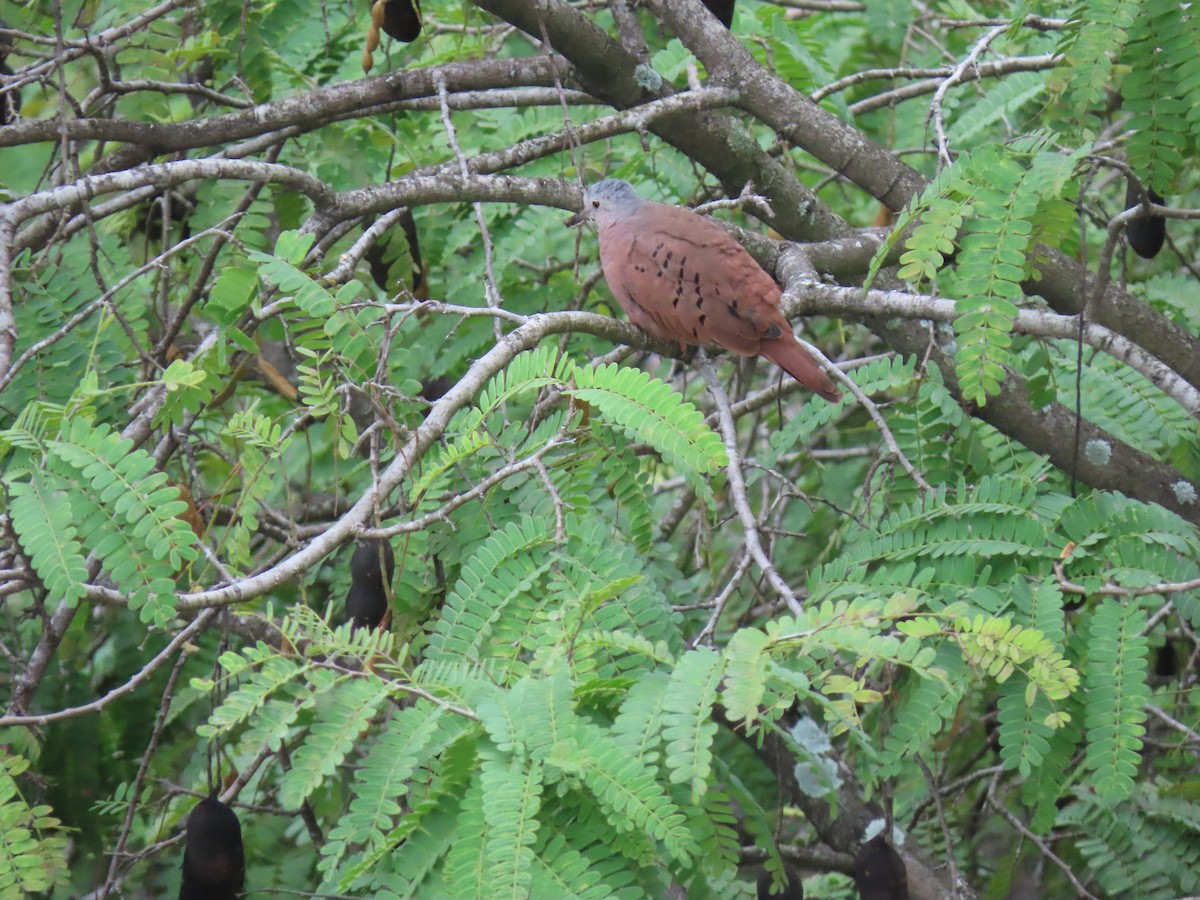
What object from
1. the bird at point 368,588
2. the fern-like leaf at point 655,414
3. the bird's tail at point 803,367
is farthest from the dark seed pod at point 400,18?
the bird at point 368,588

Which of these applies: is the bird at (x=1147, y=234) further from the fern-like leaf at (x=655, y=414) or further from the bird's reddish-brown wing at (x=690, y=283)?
the fern-like leaf at (x=655, y=414)

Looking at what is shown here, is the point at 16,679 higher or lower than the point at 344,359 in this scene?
lower

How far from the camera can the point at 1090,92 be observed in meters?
2.94

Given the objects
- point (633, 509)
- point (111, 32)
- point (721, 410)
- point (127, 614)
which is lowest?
point (127, 614)

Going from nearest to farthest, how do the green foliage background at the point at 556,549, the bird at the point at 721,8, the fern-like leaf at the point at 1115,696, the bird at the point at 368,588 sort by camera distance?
the green foliage background at the point at 556,549 < the fern-like leaf at the point at 1115,696 < the bird at the point at 368,588 < the bird at the point at 721,8

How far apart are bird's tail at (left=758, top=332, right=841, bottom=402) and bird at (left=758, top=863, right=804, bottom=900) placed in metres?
1.28

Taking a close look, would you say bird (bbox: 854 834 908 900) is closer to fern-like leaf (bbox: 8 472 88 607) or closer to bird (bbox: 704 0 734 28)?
fern-like leaf (bbox: 8 472 88 607)

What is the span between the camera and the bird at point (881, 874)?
2.55 meters

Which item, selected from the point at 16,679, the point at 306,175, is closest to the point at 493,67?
the point at 306,175

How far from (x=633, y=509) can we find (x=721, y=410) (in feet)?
1.11

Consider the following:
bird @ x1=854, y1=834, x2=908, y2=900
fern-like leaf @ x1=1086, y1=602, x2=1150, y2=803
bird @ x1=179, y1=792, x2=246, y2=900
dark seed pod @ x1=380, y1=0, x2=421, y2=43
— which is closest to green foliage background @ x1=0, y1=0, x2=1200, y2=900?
fern-like leaf @ x1=1086, y1=602, x2=1150, y2=803

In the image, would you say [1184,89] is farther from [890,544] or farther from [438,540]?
[438,540]

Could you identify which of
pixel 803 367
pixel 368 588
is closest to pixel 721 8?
pixel 803 367

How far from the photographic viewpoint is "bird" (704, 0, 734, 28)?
3855mm
